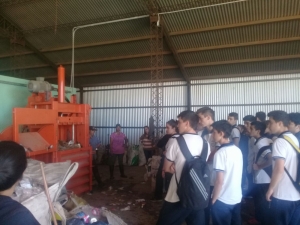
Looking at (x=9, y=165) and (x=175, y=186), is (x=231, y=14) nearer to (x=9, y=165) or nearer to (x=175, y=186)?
(x=175, y=186)

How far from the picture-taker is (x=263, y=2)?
24.6 feet

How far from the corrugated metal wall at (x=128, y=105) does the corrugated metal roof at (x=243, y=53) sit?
173 cm

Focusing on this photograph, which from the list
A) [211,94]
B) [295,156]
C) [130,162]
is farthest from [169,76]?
[295,156]

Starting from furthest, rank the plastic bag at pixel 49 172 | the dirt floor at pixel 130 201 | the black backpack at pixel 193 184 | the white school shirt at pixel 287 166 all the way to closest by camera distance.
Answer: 1. the dirt floor at pixel 130 201
2. the plastic bag at pixel 49 172
3. the white school shirt at pixel 287 166
4. the black backpack at pixel 193 184

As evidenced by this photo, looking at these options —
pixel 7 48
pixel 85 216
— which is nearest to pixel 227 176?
pixel 85 216

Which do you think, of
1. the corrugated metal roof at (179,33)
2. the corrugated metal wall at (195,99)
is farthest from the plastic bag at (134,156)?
the corrugated metal roof at (179,33)

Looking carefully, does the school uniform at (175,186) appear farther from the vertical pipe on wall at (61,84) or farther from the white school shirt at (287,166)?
the vertical pipe on wall at (61,84)

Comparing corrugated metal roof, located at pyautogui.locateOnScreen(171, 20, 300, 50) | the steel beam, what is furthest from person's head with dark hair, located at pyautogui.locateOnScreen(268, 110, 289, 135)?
the steel beam

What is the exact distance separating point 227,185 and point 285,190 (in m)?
0.61

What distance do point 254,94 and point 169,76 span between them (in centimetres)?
365

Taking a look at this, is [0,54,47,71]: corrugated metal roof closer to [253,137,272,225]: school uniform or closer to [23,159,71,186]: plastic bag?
[23,159,71,186]: plastic bag

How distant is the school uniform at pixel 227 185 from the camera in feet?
8.88

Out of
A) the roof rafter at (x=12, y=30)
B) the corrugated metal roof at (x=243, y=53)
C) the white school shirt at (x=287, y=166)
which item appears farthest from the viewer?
the roof rafter at (x=12, y=30)

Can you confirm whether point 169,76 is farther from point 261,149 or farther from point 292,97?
point 261,149
